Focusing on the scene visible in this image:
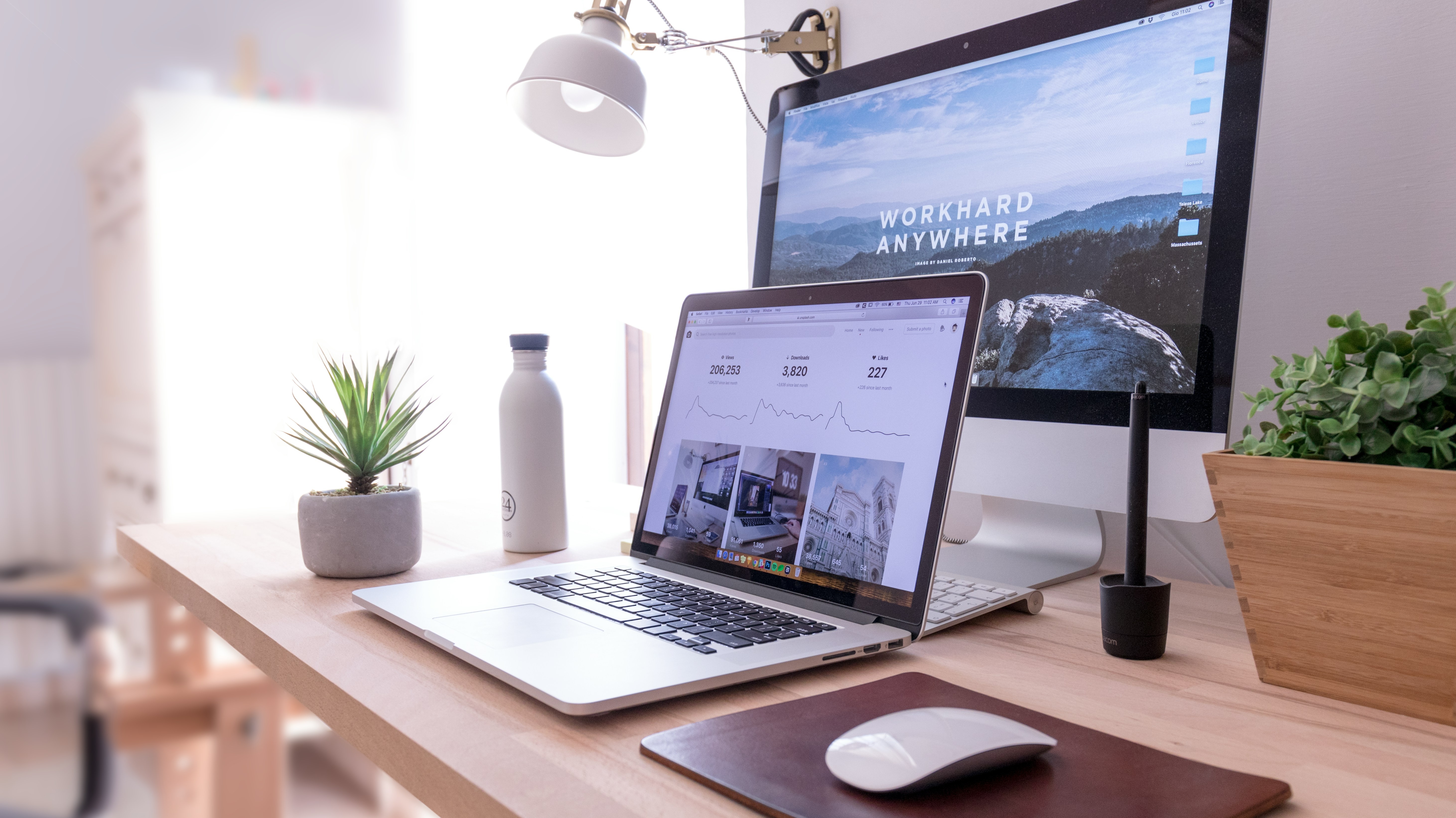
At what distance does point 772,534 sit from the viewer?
28.1 inches

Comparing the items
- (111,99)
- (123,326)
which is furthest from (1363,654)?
(111,99)

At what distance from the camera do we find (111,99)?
2.16m

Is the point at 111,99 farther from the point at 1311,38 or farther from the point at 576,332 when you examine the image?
the point at 1311,38

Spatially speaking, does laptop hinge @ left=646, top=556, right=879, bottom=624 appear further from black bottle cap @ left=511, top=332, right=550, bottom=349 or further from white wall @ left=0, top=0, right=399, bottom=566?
white wall @ left=0, top=0, right=399, bottom=566

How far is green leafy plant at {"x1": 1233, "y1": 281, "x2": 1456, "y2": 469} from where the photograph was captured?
491 mm

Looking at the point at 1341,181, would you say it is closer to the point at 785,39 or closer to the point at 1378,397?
the point at 1378,397

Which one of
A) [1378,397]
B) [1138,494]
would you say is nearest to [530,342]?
[1138,494]

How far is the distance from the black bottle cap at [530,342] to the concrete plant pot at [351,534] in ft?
0.66

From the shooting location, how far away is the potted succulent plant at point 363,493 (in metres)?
0.86

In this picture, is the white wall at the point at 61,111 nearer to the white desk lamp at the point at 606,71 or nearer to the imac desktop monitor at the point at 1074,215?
the white desk lamp at the point at 606,71

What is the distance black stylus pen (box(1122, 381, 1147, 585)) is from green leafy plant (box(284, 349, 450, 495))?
0.62m

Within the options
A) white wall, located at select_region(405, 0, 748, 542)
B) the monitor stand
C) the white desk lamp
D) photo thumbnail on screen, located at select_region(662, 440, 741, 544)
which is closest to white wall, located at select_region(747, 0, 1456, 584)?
the monitor stand

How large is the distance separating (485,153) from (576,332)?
51 cm

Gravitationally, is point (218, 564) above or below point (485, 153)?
below
